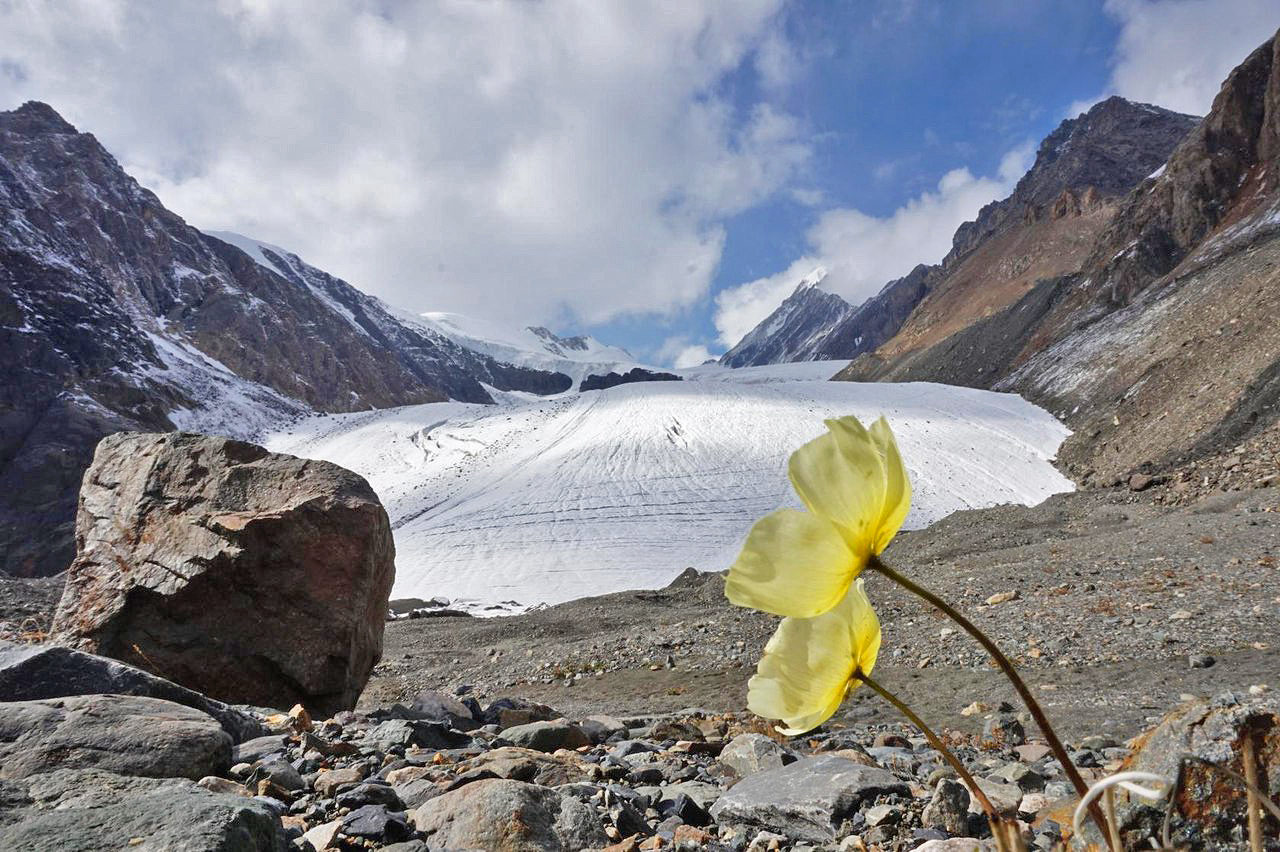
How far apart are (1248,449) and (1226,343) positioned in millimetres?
7882

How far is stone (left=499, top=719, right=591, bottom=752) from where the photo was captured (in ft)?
14.7


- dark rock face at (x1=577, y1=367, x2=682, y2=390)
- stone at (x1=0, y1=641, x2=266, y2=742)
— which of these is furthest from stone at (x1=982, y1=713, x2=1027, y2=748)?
dark rock face at (x1=577, y1=367, x2=682, y2=390)

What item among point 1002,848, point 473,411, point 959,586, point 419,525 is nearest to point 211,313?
point 473,411

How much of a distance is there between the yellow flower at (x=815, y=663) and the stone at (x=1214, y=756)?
4.22 ft

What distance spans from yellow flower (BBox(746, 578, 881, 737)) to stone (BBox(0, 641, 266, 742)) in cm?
385

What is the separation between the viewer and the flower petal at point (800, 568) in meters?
0.68

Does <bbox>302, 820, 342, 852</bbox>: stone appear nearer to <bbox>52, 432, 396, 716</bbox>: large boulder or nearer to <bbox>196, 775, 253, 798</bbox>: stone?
<bbox>196, 775, 253, 798</bbox>: stone

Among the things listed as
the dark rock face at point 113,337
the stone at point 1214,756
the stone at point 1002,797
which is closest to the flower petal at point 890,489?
the stone at point 1214,756

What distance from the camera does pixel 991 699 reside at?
21.1 feet

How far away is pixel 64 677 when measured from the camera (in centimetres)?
340

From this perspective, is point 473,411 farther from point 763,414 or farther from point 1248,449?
point 1248,449

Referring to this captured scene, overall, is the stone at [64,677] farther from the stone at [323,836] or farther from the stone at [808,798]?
the stone at [808,798]

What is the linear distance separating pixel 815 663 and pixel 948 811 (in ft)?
7.39

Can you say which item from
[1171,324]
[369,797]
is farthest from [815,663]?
[1171,324]
